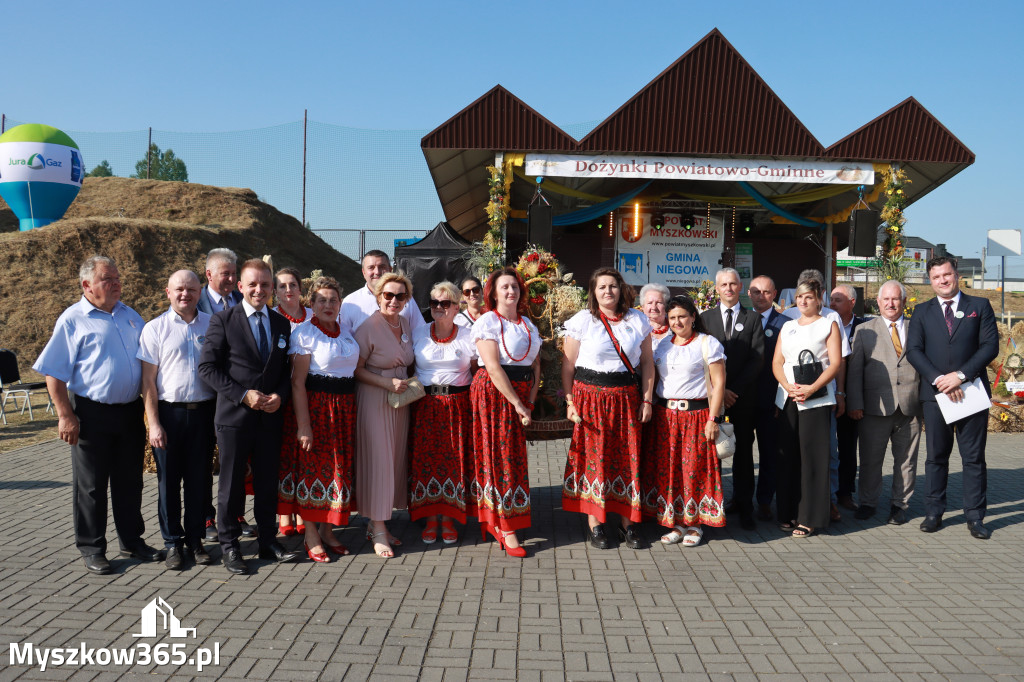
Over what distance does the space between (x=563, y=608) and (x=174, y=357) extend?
275cm

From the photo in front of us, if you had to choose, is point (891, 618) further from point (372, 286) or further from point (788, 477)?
point (372, 286)

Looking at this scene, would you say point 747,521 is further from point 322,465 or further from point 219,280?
point 219,280

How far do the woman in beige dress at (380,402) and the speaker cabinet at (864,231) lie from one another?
10094 millimetres

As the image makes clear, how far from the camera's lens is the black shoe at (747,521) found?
539 centimetres

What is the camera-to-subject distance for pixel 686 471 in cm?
494

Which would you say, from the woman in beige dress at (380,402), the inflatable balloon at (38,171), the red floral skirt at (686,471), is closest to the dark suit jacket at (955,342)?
the red floral skirt at (686,471)

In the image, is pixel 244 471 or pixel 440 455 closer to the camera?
pixel 244 471

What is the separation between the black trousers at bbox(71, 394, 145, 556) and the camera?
4.27 m

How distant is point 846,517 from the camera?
19.0ft

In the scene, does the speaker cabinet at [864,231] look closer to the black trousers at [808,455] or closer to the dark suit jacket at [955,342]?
the dark suit jacket at [955,342]

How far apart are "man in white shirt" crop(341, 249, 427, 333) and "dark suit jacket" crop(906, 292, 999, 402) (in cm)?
374

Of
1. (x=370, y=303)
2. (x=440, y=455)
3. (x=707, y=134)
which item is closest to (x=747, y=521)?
(x=440, y=455)

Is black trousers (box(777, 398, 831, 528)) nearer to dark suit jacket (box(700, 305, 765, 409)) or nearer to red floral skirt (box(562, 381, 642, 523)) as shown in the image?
dark suit jacket (box(700, 305, 765, 409))

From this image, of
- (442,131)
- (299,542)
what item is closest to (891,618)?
(299,542)
